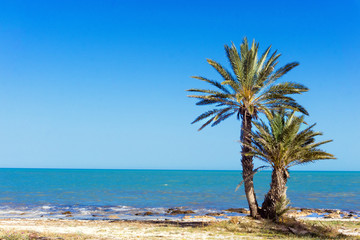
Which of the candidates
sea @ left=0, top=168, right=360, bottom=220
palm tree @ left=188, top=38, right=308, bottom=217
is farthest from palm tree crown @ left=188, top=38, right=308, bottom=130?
sea @ left=0, top=168, right=360, bottom=220

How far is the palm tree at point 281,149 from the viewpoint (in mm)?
19219

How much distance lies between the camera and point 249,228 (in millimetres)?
18250

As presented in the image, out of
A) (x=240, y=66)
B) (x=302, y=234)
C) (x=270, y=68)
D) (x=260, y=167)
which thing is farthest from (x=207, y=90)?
(x=302, y=234)

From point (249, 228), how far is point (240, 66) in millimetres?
9603

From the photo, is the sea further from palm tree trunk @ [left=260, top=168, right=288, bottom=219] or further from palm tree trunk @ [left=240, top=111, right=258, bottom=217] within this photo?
palm tree trunk @ [left=260, top=168, right=288, bottom=219]

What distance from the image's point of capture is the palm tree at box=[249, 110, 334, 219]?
63.1 ft

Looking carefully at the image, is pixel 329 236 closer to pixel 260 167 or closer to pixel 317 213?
pixel 260 167

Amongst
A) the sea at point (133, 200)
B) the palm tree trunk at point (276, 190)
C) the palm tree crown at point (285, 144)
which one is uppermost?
the palm tree crown at point (285, 144)

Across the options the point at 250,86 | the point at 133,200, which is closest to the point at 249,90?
the point at 250,86

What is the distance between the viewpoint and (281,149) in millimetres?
19125

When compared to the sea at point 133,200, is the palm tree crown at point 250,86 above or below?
above

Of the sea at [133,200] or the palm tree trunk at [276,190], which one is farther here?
the sea at [133,200]

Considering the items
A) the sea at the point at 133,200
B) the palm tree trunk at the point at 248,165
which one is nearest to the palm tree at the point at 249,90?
the palm tree trunk at the point at 248,165

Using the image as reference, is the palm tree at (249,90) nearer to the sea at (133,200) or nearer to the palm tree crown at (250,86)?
the palm tree crown at (250,86)
